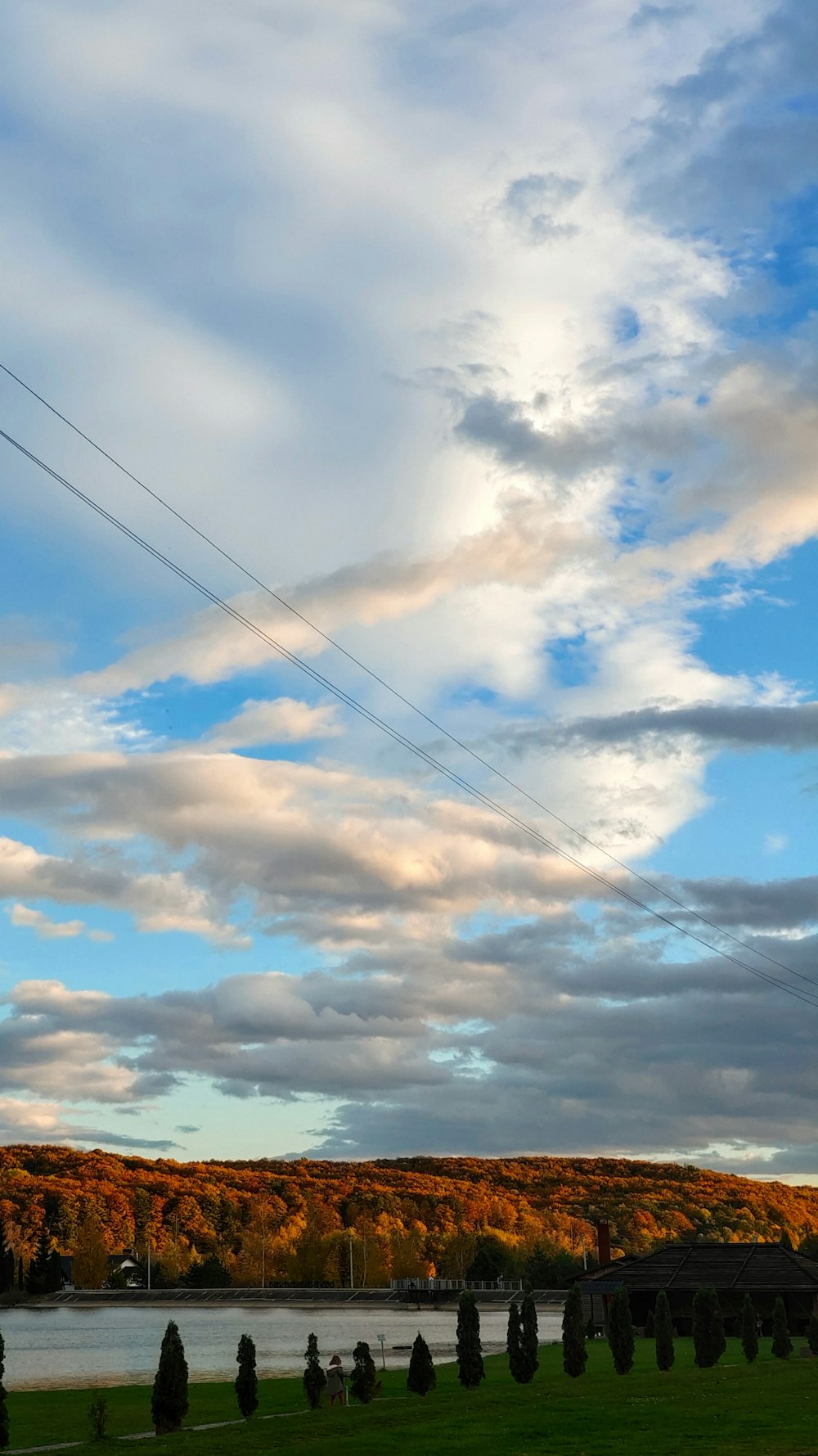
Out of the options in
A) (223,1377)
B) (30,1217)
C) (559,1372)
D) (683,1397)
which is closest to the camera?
(683,1397)

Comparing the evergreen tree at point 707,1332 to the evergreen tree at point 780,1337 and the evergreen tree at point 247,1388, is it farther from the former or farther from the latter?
the evergreen tree at point 247,1388

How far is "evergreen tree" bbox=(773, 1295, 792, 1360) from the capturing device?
172ft

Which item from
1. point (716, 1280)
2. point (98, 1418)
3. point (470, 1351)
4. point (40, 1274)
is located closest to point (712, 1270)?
point (716, 1280)

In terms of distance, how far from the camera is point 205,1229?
A: 19325cm

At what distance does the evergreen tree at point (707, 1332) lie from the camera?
158 feet

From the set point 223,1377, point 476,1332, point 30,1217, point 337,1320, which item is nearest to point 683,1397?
point 476,1332

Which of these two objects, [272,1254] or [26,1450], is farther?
[272,1254]

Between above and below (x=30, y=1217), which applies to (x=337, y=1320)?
below

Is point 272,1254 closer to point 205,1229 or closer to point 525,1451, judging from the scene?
point 205,1229

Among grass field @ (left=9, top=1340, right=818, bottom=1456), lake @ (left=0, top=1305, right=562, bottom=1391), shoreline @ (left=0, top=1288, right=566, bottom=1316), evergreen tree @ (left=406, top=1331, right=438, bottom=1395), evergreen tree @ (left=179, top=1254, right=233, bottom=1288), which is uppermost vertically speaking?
evergreen tree @ (left=179, top=1254, right=233, bottom=1288)

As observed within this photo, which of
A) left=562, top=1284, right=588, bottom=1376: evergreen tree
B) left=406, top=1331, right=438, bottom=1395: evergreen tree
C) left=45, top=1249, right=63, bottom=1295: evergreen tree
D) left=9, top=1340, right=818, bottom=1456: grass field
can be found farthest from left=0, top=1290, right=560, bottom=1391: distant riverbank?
left=406, top=1331, right=438, bottom=1395: evergreen tree

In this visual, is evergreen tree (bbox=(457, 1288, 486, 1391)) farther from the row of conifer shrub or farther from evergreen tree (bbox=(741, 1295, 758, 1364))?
evergreen tree (bbox=(741, 1295, 758, 1364))

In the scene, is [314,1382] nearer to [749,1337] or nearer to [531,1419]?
[531,1419]

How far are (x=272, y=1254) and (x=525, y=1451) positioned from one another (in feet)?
566
